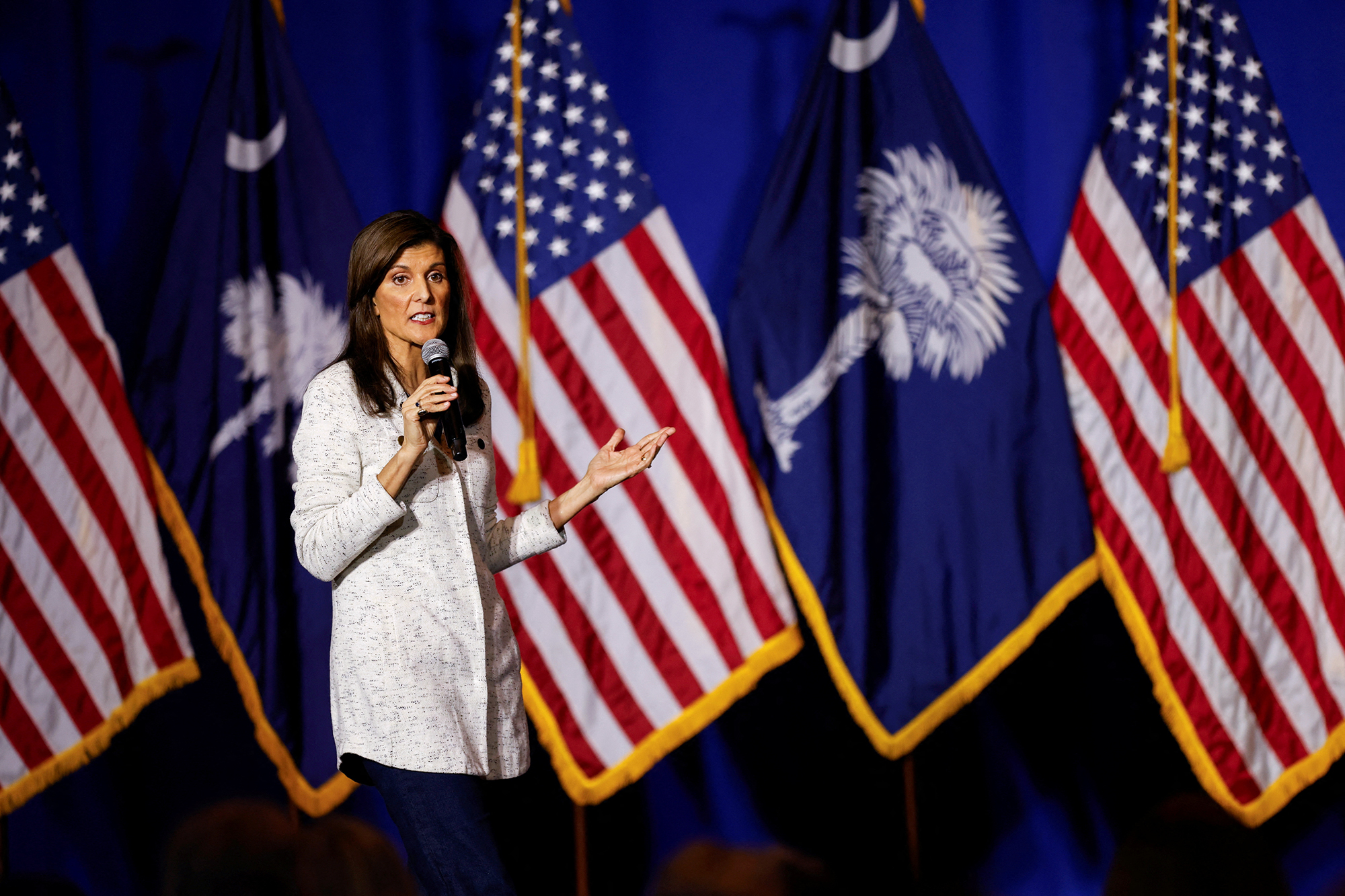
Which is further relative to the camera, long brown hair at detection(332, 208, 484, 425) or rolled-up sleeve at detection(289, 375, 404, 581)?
long brown hair at detection(332, 208, 484, 425)

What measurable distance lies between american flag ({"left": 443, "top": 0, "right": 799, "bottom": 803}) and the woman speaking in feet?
3.61

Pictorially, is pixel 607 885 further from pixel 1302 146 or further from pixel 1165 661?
pixel 1302 146

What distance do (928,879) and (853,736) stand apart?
17.5 inches

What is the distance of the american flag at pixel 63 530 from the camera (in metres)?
2.90

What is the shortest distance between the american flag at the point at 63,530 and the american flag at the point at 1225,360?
2.48m

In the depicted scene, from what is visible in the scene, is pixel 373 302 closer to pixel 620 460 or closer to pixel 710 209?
pixel 620 460

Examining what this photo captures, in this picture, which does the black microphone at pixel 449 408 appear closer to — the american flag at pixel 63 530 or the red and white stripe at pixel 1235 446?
the american flag at pixel 63 530

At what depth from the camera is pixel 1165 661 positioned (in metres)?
2.86

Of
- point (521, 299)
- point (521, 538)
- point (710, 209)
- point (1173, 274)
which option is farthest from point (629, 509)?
point (1173, 274)

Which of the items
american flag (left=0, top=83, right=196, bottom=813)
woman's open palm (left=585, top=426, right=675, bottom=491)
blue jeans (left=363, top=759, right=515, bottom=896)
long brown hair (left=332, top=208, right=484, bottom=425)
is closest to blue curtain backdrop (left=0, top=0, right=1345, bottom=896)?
american flag (left=0, top=83, right=196, bottom=813)

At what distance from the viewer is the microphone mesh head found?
65.4 inches

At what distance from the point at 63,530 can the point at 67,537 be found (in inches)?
0.9

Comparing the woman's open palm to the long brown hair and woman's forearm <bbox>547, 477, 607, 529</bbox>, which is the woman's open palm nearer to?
woman's forearm <bbox>547, 477, 607, 529</bbox>

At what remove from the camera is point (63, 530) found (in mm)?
2924
